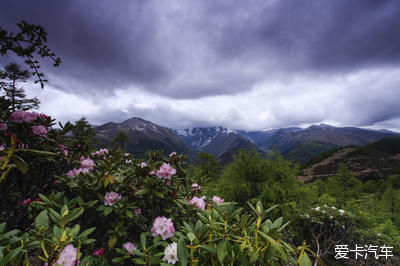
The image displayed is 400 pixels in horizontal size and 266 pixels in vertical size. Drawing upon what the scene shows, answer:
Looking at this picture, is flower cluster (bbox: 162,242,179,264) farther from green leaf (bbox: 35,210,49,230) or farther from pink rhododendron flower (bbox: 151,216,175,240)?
green leaf (bbox: 35,210,49,230)

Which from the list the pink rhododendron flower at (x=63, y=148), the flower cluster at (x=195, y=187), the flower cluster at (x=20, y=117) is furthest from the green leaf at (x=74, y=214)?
the flower cluster at (x=195, y=187)

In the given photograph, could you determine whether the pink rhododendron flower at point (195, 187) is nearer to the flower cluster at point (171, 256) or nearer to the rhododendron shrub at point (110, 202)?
the rhododendron shrub at point (110, 202)

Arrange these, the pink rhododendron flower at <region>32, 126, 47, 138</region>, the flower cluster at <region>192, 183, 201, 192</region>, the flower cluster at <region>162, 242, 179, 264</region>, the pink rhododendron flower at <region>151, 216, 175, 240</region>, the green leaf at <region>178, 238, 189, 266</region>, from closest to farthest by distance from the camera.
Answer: the green leaf at <region>178, 238, 189, 266</region>, the flower cluster at <region>162, 242, 179, 264</region>, the pink rhododendron flower at <region>151, 216, 175, 240</region>, the pink rhododendron flower at <region>32, 126, 47, 138</region>, the flower cluster at <region>192, 183, 201, 192</region>

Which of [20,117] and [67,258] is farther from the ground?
[20,117]

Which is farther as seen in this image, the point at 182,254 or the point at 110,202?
the point at 110,202

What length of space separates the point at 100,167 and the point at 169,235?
1.06 metres

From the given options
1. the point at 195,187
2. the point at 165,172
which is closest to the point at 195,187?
the point at 195,187

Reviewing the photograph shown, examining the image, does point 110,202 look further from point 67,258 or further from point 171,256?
point 171,256

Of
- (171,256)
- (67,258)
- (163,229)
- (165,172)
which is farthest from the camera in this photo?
(165,172)

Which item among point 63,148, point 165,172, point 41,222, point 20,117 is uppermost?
point 20,117

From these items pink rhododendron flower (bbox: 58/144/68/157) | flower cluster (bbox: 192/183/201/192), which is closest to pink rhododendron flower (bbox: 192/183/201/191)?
flower cluster (bbox: 192/183/201/192)

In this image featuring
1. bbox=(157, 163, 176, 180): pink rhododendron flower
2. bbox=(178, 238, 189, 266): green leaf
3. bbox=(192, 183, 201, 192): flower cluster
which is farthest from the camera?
bbox=(192, 183, 201, 192): flower cluster

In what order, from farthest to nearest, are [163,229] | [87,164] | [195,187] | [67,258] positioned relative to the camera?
[195,187] → [87,164] → [163,229] → [67,258]

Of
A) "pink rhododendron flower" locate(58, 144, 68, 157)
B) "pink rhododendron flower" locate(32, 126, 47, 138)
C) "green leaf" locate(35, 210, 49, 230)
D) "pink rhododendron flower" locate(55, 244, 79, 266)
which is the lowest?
"pink rhododendron flower" locate(55, 244, 79, 266)
